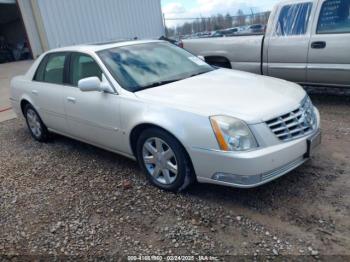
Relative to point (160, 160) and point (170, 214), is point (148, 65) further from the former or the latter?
point (170, 214)

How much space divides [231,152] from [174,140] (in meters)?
0.58

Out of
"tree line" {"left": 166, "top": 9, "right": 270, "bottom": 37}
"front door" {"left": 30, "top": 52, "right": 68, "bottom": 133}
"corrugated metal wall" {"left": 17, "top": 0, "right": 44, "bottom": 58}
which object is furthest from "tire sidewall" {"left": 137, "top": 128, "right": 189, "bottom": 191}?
"corrugated metal wall" {"left": 17, "top": 0, "right": 44, "bottom": 58}

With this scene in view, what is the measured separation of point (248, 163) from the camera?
2.73 m

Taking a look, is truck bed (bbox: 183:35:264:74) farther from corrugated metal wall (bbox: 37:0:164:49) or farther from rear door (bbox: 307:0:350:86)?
corrugated metal wall (bbox: 37:0:164:49)

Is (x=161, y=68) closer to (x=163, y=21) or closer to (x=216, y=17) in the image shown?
(x=216, y=17)

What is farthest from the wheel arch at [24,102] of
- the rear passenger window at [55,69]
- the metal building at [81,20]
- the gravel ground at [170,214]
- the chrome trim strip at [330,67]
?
the metal building at [81,20]

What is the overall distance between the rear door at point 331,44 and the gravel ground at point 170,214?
61.7 inches

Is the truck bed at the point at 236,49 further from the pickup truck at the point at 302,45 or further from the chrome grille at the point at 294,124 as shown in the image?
the chrome grille at the point at 294,124

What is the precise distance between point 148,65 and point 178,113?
108cm

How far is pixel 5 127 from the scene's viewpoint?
6.60m

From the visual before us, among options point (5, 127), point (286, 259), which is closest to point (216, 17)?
point (5, 127)

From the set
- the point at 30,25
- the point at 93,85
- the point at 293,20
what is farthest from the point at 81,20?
the point at 93,85

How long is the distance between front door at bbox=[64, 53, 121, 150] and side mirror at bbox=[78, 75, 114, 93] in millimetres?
66

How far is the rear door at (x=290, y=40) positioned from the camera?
5637 mm
